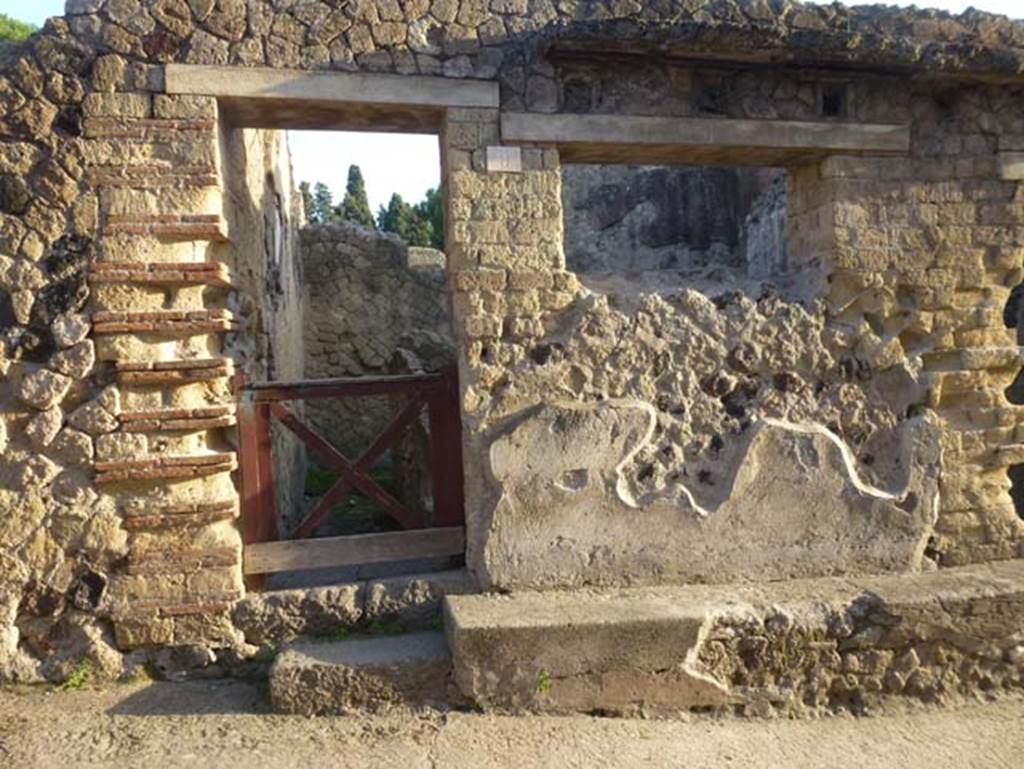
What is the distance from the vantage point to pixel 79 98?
3.31m

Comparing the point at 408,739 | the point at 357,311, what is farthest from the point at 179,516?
the point at 357,311

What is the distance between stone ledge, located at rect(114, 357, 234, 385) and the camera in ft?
10.8

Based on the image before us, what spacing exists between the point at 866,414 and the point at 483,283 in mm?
2141

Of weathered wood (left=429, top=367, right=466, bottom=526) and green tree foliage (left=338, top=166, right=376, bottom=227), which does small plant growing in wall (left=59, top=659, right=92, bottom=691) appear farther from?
green tree foliage (left=338, top=166, right=376, bottom=227)

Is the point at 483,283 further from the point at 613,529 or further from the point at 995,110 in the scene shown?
the point at 995,110

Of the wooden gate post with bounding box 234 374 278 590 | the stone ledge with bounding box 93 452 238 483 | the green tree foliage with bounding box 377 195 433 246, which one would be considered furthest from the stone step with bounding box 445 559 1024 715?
the green tree foliage with bounding box 377 195 433 246

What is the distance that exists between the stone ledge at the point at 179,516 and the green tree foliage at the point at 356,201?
75.2ft

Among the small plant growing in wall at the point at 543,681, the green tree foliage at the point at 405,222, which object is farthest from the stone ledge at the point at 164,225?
the green tree foliage at the point at 405,222

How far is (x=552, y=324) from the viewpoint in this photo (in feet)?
12.2

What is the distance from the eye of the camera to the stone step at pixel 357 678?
3199 millimetres

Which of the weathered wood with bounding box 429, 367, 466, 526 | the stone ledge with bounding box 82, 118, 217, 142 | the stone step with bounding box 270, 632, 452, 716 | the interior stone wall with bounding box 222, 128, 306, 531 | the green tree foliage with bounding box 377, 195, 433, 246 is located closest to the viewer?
the stone step with bounding box 270, 632, 452, 716

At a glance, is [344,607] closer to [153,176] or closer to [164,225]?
[164,225]

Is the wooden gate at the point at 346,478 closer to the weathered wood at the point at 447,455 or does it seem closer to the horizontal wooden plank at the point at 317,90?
the weathered wood at the point at 447,455

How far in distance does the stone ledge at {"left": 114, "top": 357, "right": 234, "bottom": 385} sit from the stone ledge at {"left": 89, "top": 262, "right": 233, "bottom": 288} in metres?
0.36
